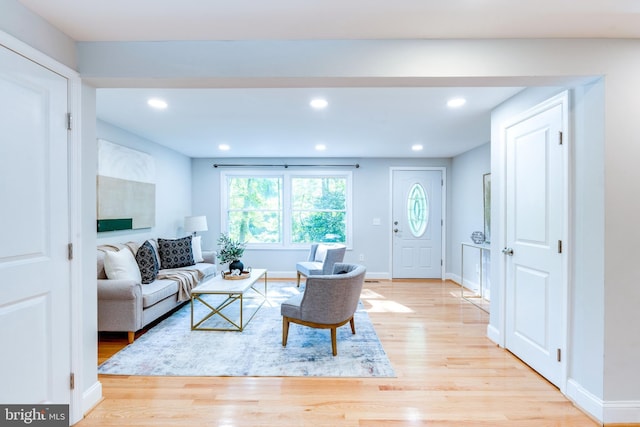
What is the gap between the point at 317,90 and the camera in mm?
2621

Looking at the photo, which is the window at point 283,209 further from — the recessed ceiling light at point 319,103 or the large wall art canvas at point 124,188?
the recessed ceiling light at point 319,103

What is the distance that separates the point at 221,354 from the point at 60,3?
2.66m

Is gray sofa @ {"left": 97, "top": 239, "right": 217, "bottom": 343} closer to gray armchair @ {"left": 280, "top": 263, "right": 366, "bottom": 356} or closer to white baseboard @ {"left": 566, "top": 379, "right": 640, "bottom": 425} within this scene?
gray armchair @ {"left": 280, "top": 263, "right": 366, "bottom": 356}

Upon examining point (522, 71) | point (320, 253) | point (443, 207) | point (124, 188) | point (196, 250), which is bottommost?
point (320, 253)

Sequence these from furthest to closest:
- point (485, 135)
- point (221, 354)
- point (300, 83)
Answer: point (485, 135), point (221, 354), point (300, 83)

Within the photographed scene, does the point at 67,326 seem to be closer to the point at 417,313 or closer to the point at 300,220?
the point at 417,313

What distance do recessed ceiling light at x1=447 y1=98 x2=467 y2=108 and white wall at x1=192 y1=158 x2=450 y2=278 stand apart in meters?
2.89

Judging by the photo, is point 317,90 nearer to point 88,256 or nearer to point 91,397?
point 88,256

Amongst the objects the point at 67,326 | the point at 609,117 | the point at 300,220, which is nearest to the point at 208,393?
the point at 67,326

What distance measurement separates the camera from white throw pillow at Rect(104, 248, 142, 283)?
319 centimetres

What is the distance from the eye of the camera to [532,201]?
8.11 ft

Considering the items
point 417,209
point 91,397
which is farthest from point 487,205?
point 91,397

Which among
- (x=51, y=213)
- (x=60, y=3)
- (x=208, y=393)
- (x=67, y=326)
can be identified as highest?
(x=60, y=3)

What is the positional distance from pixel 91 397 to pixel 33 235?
3.80 ft
